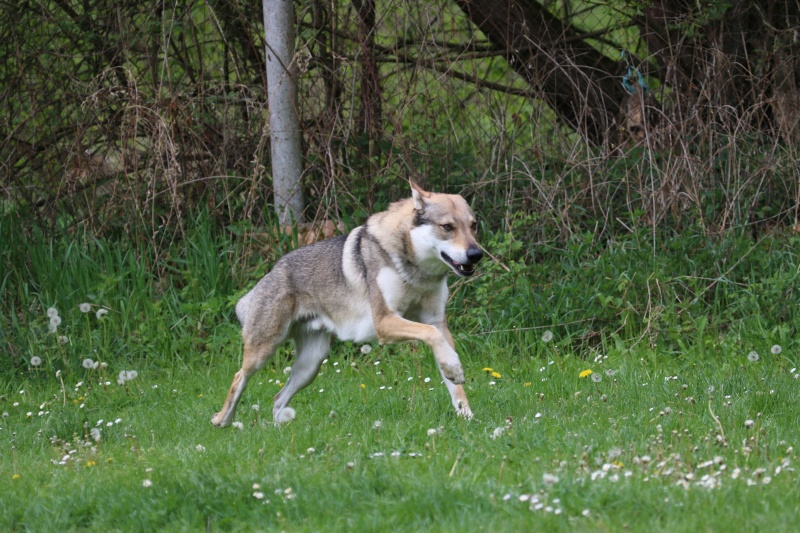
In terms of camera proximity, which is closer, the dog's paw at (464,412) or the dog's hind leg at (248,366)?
the dog's paw at (464,412)

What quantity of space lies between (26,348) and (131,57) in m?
3.21

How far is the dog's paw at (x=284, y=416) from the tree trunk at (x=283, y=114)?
3.21m

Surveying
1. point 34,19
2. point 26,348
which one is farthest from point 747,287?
point 34,19

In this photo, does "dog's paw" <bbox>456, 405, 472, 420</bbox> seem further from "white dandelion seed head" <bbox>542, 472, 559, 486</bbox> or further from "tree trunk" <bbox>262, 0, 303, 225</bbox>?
"tree trunk" <bbox>262, 0, 303, 225</bbox>

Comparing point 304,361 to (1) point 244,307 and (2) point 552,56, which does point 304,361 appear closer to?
(1) point 244,307

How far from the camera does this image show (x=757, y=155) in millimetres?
9000

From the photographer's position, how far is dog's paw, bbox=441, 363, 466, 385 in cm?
557

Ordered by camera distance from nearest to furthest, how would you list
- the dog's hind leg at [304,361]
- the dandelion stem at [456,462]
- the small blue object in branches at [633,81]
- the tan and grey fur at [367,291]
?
the dandelion stem at [456,462], the tan and grey fur at [367,291], the dog's hind leg at [304,361], the small blue object in branches at [633,81]

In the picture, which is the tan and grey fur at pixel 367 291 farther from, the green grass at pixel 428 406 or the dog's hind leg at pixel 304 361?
the green grass at pixel 428 406

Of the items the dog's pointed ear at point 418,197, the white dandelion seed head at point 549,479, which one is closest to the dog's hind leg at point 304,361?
the dog's pointed ear at point 418,197

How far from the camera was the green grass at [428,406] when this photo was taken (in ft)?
12.7

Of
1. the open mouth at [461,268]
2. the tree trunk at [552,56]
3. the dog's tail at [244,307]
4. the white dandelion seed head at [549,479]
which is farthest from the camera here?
the tree trunk at [552,56]

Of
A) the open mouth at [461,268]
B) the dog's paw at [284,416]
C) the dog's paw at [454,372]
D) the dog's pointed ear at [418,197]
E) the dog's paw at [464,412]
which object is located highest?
the dog's pointed ear at [418,197]

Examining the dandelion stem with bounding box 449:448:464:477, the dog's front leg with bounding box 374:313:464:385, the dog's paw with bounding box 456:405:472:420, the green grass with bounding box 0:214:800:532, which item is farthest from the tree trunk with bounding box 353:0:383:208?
the dandelion stem with bounding box 449:448:464:477
